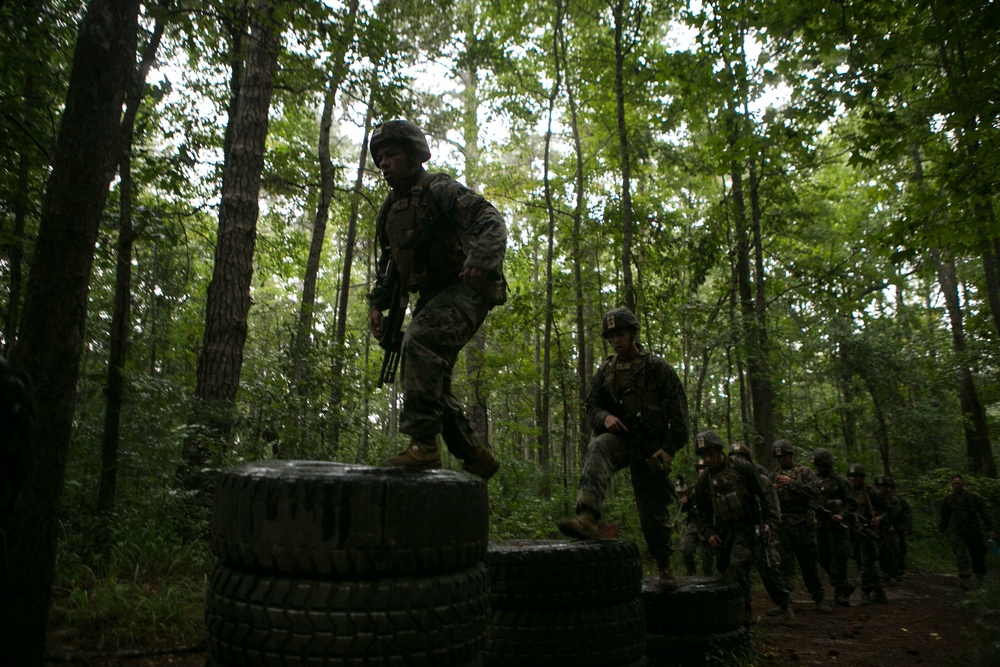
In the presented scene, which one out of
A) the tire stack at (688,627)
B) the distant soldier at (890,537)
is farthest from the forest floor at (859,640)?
the distant soldier at (890,537)

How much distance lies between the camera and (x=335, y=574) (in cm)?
260

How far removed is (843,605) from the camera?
957cm

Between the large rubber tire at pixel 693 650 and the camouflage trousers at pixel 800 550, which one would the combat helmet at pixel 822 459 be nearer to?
the camouflage trousers at pixel 800 550

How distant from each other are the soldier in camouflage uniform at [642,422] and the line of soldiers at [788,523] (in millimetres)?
2859

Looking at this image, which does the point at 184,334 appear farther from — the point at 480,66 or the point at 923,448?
the point at 923,448

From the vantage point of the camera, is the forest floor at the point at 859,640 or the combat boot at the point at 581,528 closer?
the forest floor at the point at 859,640

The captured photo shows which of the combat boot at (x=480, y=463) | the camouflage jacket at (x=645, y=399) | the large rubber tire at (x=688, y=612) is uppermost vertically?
the camouflage jacket at (x=645, y=399)

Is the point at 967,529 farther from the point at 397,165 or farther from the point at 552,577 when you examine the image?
the point at 397,165

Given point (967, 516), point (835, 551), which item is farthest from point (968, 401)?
point (835, 551)

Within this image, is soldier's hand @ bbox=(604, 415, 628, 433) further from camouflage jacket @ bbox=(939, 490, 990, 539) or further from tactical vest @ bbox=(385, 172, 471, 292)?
camouflage jacket @ bbox=(939, 490, 990, 539)

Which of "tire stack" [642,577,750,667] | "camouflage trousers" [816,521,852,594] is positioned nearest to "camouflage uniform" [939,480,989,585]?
"camouflage trousers" [816,521,852,594]

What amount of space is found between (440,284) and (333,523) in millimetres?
1876

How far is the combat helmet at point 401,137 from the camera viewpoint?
406 centimetres

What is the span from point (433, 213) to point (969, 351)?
1618 centimetres
